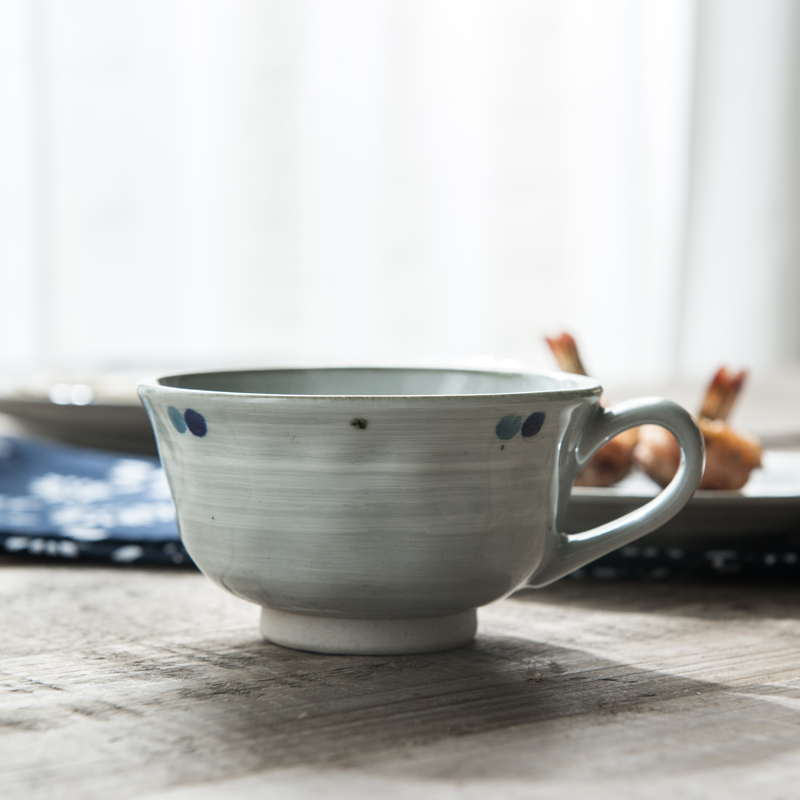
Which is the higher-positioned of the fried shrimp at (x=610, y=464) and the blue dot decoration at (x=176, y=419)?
the blue dot decoration at (x=176, y=419)

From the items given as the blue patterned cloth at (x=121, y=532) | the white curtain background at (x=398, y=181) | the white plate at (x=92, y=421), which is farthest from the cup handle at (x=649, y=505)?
the white curtain background at (x=398, y=181)

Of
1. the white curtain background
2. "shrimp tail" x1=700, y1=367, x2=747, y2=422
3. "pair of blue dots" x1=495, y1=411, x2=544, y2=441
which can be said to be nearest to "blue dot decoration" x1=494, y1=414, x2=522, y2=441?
Result: "pair of blue dots" x1=495, y1=411, x2=544, y2=441

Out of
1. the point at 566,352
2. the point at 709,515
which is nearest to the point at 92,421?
the point at 566,352

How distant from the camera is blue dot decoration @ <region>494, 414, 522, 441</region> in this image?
0.36 m

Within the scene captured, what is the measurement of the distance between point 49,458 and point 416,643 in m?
0.49

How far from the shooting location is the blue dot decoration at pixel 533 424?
373mm

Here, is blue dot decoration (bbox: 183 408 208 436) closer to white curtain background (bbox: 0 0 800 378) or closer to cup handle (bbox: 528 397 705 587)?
cup handle (bbox: 528 397 705 587)

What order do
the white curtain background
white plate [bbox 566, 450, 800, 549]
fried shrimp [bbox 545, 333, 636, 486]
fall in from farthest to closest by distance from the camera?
the white curtain background
fried shrimp [bbox 545, 333, 636, 486]
white plate [bbox 566, 450, 800, 549]

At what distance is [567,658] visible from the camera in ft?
1.33

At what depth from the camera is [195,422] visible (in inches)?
14.8

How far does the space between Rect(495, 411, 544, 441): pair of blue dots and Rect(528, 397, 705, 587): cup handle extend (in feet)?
0.13

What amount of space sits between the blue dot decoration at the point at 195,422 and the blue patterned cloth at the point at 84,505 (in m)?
0.20

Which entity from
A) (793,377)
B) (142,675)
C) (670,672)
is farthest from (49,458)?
(793,377)

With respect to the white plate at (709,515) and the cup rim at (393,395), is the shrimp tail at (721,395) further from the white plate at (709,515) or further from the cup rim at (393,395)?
the cup rim at (393,395)
